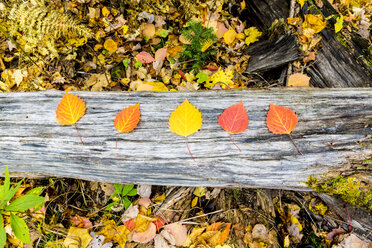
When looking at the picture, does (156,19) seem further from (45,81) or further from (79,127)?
(79,127)

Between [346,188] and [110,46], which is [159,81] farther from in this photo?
[346,188]

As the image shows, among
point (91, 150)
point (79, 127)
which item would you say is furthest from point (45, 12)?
point (91, 150)

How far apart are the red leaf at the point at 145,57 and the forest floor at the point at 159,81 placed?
12 millimetres

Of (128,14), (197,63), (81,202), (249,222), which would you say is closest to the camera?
(249,222)

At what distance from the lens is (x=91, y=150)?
1636 millimetres

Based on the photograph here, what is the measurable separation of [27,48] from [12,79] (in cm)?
41

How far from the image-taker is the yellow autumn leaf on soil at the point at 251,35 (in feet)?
8.38

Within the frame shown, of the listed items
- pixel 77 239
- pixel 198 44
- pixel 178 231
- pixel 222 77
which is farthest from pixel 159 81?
pixel 77 239

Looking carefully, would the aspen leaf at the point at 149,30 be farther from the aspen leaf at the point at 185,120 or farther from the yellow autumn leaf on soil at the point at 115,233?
the yellow autumn leaf on soil at the point at 115,233

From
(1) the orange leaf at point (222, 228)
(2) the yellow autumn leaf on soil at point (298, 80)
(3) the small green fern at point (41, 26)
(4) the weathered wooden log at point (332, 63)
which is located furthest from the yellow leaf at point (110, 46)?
(1) the orange leaf at point (222, 228)

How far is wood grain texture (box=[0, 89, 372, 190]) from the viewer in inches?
61.3

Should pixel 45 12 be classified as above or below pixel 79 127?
above

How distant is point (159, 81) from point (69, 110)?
118cm

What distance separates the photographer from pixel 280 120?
1572 millimetres
